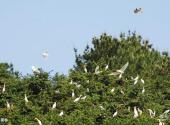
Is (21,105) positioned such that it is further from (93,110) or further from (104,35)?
(104,35)

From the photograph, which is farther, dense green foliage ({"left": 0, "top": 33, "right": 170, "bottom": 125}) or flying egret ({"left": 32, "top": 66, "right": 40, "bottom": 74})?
flying egret ({"left": 32, "top": 66, "right": 40, "bottom": 74})

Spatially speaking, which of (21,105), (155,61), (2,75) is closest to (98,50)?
(155,61)

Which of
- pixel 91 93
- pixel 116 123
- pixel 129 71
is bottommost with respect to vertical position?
pixel 116 123

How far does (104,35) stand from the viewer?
50.4 meters

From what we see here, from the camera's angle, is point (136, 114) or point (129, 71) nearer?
point (136, 114)

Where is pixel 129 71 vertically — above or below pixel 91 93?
above

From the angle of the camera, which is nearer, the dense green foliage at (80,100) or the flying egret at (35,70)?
→ the dense green foliage at (80,100)

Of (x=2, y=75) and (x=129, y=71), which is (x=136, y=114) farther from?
(x=129, y=71)

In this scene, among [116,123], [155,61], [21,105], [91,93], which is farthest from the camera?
[155,61]

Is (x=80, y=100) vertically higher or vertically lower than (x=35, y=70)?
lower

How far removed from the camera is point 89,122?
24.3 meters

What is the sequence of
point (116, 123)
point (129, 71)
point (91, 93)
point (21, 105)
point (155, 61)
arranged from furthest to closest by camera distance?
point (155, 61) < point (129, 71) < point (91, 93) < point (21, 105) < point (116, 123)

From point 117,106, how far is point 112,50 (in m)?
23.3

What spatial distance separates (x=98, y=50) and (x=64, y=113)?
2441 cm
